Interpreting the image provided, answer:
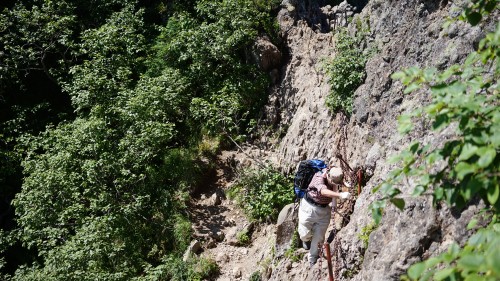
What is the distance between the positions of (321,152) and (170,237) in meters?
3.67

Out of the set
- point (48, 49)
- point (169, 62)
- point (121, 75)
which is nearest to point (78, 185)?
point (121, 75)

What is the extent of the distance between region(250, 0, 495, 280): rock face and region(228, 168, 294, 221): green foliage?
36 cm

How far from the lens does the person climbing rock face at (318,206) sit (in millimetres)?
6621

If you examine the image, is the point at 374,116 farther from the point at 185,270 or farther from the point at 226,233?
the point at 185,270

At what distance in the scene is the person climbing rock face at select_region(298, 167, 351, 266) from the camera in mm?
6621

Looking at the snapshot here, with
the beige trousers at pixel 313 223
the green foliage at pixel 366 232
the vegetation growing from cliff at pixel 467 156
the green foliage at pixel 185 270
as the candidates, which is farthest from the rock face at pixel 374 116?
the green foliage at pixel 185 270

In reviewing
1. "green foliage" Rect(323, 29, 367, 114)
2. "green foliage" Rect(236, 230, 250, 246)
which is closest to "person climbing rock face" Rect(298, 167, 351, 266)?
"green foliage" Rect(323, 29, 367, 114)

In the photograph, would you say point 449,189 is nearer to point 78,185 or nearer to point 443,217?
point 443,217

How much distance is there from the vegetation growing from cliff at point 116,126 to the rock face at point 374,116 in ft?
3.22

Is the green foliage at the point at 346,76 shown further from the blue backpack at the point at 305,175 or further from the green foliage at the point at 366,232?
the green foliage at the point at 366,232

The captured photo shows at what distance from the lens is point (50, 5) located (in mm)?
13383

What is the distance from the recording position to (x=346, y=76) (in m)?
8.63

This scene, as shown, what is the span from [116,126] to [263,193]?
12.5 feet

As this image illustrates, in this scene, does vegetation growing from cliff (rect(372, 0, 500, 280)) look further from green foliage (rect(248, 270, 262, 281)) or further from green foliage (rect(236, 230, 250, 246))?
green foliage (rect(236, 230, 250, 246))
